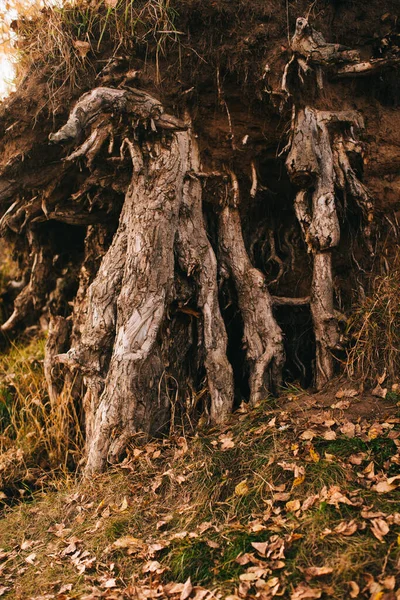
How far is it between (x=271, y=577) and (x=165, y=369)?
2.23 meters

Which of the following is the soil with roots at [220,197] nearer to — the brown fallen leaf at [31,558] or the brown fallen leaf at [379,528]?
the brown fallen leaf at [31,558]

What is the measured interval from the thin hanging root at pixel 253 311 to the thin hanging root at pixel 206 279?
9.0 inches

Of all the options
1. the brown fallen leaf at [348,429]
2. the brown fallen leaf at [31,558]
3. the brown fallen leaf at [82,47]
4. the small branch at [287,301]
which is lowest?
the brown fallen leaf at [31,558]

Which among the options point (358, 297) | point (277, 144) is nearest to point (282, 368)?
point (358, 297)

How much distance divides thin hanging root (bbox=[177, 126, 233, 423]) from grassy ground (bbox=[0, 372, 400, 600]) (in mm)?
284

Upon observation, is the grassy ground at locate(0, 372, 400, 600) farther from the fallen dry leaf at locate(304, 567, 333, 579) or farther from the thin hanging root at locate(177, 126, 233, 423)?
the thin hanging root at locate(177, 126, 233, 423)

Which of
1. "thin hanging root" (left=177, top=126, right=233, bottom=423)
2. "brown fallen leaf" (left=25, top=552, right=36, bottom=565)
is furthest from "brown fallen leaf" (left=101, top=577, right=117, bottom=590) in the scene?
"thin hanging root" (left=177, top=126, right=233, bottom=423)

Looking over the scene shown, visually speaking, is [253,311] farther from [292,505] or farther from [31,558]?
[31,558]

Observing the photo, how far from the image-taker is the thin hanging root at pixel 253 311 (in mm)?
4973

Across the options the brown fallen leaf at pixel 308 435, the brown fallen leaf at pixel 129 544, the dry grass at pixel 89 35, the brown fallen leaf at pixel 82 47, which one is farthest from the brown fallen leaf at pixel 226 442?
the brown fallen leaf at pixel 82 47

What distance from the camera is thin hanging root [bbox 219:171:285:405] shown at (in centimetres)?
497

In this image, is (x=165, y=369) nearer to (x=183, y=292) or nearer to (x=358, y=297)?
(x=183, y=292)

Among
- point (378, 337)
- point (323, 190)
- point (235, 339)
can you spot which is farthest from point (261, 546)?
point (323, 190)

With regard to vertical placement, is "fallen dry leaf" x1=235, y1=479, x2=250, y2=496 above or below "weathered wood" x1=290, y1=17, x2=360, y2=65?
below
